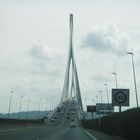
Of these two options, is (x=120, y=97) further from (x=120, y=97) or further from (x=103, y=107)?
(x=103, y=107)

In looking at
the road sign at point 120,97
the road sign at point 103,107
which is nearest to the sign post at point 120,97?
the road sign at point 120,97

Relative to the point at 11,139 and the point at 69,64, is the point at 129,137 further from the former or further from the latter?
the point at 69,64

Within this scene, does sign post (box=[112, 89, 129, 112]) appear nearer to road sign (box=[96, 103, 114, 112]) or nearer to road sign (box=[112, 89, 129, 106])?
road sign (box=[112, 89, 129, 106])

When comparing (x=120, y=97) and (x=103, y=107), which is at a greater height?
(x=103, y=107)

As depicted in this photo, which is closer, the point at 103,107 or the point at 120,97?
the point at 120,97

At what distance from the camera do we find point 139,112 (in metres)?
32.2

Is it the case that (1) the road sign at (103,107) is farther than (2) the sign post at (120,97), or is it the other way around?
(1) the road sign at (103,107)

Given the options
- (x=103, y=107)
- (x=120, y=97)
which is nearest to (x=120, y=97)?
(x=120, y=97)

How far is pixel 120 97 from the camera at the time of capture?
39406mm

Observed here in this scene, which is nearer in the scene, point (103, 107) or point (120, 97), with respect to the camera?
point (120, 97)

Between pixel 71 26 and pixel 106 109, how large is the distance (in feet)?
248

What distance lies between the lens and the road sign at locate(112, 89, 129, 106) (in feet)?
129

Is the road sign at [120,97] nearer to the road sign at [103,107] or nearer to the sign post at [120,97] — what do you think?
the sign post at [120,97]

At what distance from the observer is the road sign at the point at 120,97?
39.2 meters
